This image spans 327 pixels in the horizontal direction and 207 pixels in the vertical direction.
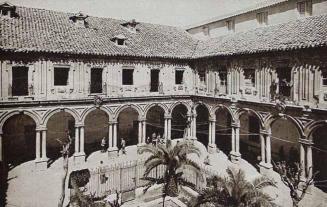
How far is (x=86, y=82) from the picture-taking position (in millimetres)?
21500

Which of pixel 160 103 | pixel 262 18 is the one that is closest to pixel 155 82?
pixel 160 103

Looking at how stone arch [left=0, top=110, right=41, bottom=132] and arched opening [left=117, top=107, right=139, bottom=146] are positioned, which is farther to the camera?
arched opening [left=117, top=107, right=139, bottom=146]

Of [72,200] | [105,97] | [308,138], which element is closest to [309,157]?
[308,138]

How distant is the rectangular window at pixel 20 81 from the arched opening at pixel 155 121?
12904 mm

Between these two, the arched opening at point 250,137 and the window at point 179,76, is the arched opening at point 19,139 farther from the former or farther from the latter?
the arched opening at point 250,137

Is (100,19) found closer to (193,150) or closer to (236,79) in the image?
(236,79)

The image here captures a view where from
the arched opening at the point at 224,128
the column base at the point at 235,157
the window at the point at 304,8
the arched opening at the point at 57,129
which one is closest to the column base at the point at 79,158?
the arched opening at the point at 57,129

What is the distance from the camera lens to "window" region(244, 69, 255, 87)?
2031cm

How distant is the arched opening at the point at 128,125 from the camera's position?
28013mm

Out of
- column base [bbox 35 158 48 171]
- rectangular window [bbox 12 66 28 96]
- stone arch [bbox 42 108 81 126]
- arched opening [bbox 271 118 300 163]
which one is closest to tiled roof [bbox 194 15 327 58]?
arched opening [bbox 271 118 300 163]

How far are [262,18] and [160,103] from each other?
1236cm

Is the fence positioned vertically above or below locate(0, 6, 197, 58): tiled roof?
below

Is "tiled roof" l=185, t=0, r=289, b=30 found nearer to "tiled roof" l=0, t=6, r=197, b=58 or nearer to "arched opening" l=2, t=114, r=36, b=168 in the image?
"tiled roof" l=0, t=6, r=197, b=58

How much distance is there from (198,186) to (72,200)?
7283 millimetres
